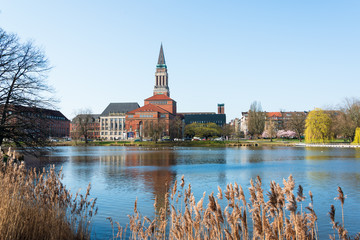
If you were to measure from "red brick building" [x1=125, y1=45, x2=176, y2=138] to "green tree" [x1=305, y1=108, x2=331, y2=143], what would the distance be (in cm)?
4406

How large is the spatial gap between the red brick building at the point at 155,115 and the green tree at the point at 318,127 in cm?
4406

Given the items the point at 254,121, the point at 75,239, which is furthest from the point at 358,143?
the point at 75,239

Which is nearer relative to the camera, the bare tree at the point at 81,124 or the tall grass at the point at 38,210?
the tall grass at the point at 38,210

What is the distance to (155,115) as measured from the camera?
133m

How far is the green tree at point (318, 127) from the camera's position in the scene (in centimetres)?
7481

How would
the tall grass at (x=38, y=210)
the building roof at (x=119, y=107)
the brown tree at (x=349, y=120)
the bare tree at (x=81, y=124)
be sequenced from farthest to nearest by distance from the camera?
the building roof at (x=119, y=107), the bare tree at (x=81, y=124), the brown tree at (x=349, y=120), the tall grass at (x=38, y=210)

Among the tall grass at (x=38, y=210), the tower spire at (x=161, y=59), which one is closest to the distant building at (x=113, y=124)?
the tower spire at (x=161, y=59)

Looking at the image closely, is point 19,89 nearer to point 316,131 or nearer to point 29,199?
point 29,199

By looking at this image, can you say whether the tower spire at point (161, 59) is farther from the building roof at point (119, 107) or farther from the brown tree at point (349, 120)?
the brown tree at point (349, 120)

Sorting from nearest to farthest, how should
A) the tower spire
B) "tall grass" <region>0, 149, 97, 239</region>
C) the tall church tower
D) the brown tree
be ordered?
"tall grass" <region>0, 149, 97, 239</region> → the brown tree → the tall church tower → the tower spire

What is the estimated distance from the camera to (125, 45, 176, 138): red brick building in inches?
4231

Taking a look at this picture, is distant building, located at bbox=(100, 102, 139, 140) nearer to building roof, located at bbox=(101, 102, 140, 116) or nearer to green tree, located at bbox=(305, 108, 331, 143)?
building roof, located at bbox=(101, 102, 140, 116)

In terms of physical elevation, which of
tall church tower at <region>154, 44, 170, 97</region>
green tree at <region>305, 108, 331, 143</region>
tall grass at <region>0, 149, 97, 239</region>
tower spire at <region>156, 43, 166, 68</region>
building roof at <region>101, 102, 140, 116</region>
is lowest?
tall grass at <region>0, 149, 97, 239</region>

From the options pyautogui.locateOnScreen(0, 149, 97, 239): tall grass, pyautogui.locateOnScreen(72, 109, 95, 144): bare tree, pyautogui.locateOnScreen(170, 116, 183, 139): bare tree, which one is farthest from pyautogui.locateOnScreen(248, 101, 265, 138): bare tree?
pyautogui.locateOnScreen(0, 149, 97, 239): tall grass
